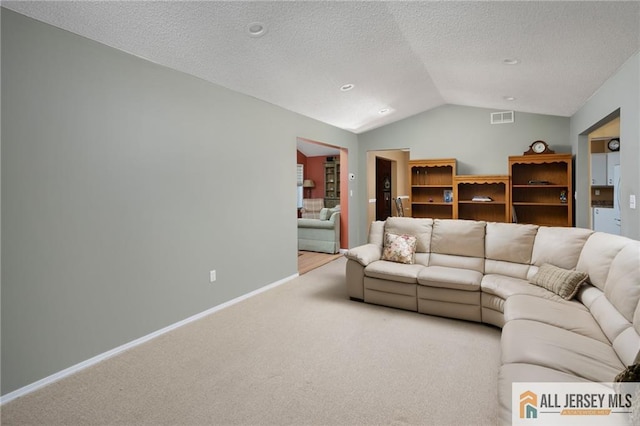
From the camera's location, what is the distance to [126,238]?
2.88 meters

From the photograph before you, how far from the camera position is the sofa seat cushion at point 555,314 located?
7.29ft

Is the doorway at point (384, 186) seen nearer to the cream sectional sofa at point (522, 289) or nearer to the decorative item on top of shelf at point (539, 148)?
the decorative item on top of shelf at point (539, 148)

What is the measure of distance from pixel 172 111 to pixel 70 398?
242 centimetres

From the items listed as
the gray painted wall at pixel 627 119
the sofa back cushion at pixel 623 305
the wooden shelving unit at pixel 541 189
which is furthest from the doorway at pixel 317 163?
the sofa back cushion at pixel 623 305

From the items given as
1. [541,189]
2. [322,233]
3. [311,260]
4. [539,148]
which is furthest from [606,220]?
[311,260]

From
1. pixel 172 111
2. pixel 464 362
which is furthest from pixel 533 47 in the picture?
pixel 172 111

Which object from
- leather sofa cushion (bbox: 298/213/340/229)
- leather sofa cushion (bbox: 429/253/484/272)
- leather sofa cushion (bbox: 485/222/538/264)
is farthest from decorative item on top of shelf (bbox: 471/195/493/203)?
leather sofa cushion (bbox: 298/213/340/229)

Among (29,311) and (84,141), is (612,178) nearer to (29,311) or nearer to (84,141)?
(84,141)

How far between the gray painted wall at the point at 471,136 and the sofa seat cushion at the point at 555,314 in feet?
12.1

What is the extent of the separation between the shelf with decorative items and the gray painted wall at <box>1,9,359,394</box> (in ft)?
20.1

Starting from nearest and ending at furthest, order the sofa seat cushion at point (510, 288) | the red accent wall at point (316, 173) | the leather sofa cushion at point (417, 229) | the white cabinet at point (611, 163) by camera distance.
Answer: the sofa seat cushion at point (510, 288), the leather sofa cushion at point (417, 229), the white cabinet at point (611, 163), the red accent wall at point (316, 173)

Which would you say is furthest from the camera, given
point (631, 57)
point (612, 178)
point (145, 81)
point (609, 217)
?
point (612, 178)

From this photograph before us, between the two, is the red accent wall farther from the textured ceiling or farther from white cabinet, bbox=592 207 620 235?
white cabinet, bbox=592 207 620 235

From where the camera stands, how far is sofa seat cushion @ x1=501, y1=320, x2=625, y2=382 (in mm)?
1734
